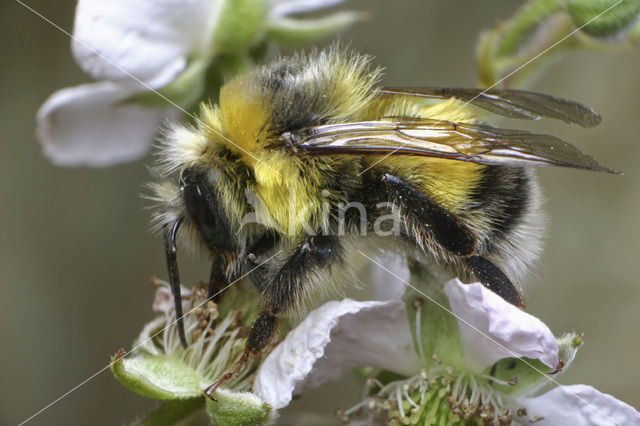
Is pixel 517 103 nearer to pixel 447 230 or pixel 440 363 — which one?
pixel 447 230

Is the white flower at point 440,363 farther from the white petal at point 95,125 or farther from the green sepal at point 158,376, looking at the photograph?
the white petal at point 95,125

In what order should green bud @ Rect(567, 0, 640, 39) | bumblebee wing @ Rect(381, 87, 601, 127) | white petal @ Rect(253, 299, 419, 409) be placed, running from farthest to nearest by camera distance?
green bud @ Rect(567, 0, 640, 39)
bumblebee wing @ Rect(381, 87, 601, 127)
white petal @ Rect(253, 299, 419, 409)

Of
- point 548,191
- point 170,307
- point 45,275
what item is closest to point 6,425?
point 45,275

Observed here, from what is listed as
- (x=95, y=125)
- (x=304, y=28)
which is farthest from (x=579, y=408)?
(x=95, y=125)

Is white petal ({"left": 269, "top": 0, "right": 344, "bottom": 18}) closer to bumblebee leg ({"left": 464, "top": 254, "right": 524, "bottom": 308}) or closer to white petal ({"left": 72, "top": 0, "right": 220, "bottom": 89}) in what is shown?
white petal ({"left": 72, "top": 0, "right": 220, "bottom": 89})

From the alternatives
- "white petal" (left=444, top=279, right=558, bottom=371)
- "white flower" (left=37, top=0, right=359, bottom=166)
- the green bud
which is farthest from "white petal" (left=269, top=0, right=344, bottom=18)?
"white petal" (left=444, top=279, right=558, bottom=371)

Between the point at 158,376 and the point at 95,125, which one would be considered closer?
the point at 158,376
